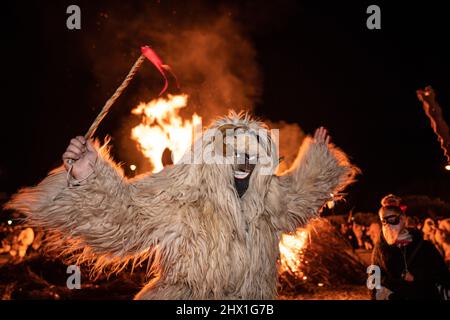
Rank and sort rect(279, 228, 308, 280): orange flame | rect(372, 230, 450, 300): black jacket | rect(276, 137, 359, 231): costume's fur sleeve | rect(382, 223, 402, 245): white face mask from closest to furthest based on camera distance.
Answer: rect(276, 137, 359, 231): costume's fur sleeve < rect(372, 230, 450, 300): black jacket < rect(382, 223, 402, 245): white face mask < rect(279, 228, 308, 280): orange flame

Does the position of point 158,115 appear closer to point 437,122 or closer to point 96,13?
point 96,13

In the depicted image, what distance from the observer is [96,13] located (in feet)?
30.7

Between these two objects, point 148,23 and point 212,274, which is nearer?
point 212,274

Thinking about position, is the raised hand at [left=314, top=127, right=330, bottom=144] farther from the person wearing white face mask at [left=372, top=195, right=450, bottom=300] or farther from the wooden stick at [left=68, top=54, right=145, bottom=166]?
the wooden stick at [left=68, top=54, right=145, bottom=166]

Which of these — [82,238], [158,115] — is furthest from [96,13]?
[82,238]

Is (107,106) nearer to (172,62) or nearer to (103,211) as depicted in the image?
(103,211)

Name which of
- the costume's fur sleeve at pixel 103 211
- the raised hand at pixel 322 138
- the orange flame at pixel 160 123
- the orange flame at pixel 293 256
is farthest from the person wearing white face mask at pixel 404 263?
the orange flame at pixel 160 123

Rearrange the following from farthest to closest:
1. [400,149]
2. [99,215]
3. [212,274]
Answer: [400,149]
[212,274]
[99,215]

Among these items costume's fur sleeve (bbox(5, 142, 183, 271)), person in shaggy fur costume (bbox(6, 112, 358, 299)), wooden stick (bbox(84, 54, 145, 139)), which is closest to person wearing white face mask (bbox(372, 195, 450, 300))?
person in shaggy fur costume (bbox(6, 112, 358, 299))

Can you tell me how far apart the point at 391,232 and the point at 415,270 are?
386 millimetres

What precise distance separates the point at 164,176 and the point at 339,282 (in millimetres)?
4299

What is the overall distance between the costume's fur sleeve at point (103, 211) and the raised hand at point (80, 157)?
4 centimetres

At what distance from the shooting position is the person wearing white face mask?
302 cm

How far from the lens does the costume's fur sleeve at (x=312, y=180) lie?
2672 mm
